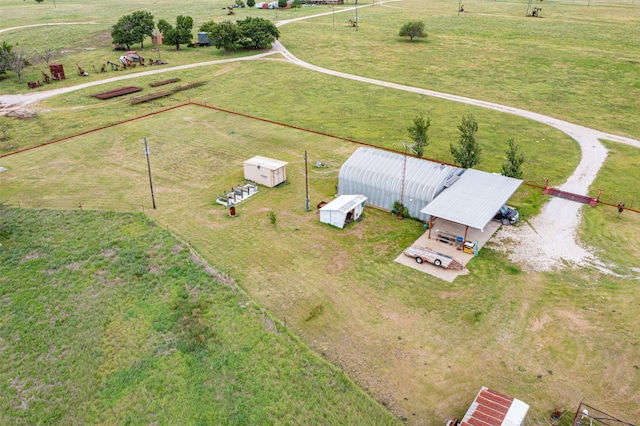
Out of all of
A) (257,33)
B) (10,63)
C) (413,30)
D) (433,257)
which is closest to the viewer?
(433,257)

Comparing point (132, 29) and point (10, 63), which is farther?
point (132, 29)

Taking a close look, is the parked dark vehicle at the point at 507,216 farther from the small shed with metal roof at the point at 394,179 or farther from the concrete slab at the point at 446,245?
the small shed with metal roof at the point at 394,179

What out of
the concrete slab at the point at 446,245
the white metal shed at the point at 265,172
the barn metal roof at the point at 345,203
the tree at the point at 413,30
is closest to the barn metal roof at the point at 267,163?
the white metal shed at the point at 265,172

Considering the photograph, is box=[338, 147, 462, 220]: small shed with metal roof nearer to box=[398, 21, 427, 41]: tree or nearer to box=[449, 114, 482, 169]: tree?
box=[449, 114, 482, 169]: tree

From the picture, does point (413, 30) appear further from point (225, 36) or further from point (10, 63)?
point (10, 63)

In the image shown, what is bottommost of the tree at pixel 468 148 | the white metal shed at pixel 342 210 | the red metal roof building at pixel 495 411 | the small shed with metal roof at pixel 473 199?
the red metal roof building at pixel 495 411

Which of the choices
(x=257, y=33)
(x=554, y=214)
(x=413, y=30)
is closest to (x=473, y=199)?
(x=554, y=214)
